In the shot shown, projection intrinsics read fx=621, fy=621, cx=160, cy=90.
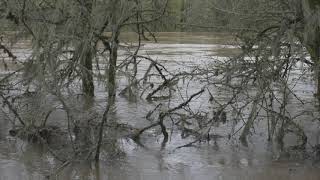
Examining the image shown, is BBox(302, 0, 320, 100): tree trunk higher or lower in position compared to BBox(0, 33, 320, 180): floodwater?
higher

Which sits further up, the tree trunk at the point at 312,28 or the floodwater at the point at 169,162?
the tree trunk at the point at 312,28

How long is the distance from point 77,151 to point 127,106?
18.0 feet

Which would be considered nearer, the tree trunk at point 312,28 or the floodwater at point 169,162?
the floodwater at point 169,162

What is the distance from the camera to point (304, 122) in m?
12.4

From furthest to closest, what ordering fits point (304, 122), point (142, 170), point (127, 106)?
point (127, 106) → point (304, 122) → point (142, 170)

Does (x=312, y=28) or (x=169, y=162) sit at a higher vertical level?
(x=312, y=28)

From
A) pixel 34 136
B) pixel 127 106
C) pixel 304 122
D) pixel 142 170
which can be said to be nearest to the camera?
pixel 142 170

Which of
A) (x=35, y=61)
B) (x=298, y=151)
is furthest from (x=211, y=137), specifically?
(x=35, y=61)

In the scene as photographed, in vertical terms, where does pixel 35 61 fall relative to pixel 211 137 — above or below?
Result: above

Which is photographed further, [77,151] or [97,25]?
[97,25]

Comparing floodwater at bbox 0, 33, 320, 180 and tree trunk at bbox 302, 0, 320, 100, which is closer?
floodwater at bbox 0, 33, 320, 180

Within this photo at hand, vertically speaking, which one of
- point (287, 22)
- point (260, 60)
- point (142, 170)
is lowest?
point (142, 170)

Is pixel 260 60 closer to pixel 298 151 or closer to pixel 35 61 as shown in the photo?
pixel 298 151

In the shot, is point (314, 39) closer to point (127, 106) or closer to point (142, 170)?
point (142, 170)
